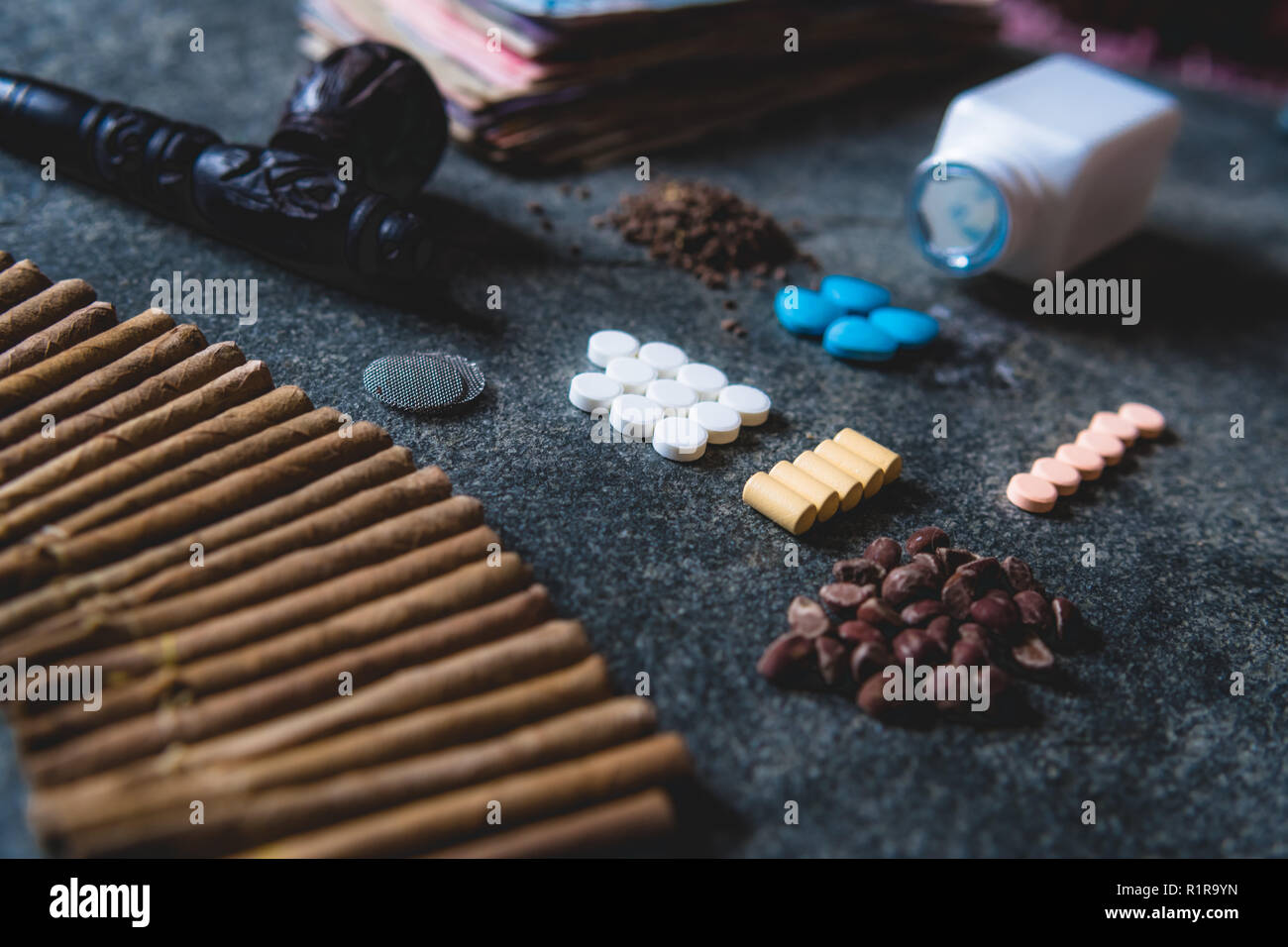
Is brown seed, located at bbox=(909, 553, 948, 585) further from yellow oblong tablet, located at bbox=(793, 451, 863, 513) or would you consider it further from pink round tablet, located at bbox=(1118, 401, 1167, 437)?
pink round tablet, located at bbox=(1118, 401, 1167, 437)

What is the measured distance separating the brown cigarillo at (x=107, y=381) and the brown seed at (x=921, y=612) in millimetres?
1139

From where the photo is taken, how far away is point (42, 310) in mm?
1527

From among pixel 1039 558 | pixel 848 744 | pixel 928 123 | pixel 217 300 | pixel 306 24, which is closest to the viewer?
pixel 848 744

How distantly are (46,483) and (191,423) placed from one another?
210 mm

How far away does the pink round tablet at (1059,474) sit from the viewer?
1660 mm

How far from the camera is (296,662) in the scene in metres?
1.14

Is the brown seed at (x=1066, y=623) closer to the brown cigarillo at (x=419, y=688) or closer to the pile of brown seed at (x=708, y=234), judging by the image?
the brown cigarillo at (x=419, y=688)

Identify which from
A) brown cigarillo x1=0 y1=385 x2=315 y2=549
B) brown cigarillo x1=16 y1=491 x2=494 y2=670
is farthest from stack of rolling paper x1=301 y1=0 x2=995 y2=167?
brown cigarillo x1=16 y1=491 x2=494 y2=670

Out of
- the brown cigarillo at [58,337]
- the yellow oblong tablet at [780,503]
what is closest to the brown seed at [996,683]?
the yellow oblong tablet at [780,503]

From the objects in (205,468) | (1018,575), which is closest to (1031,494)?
(1018,575)

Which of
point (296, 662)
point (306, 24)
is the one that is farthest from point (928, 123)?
point (296, 662)
